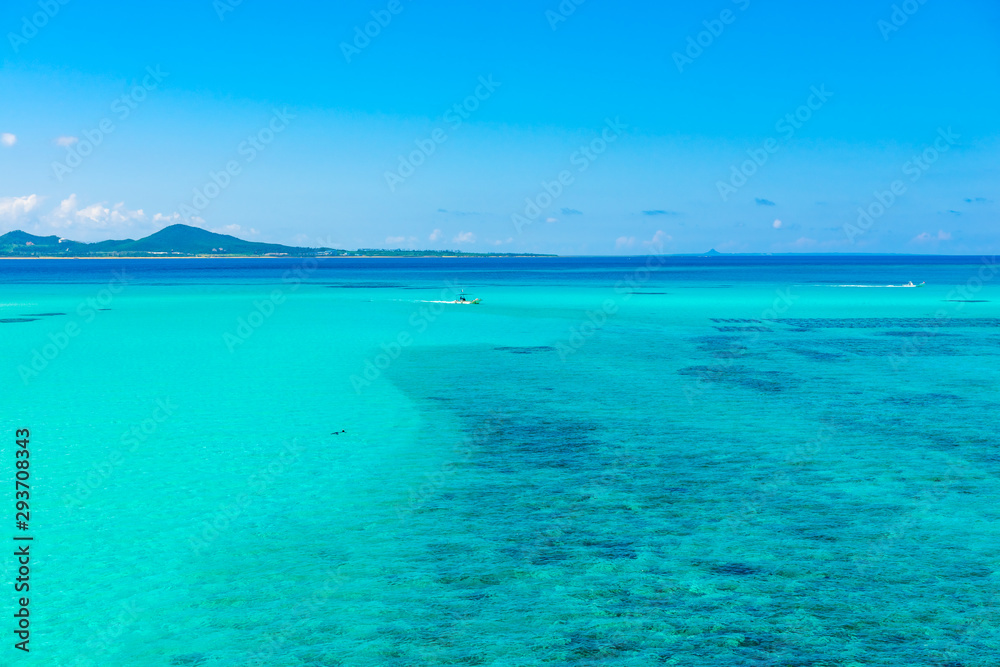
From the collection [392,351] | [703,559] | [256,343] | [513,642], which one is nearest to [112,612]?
[513,642]

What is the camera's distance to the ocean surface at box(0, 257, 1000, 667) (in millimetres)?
11891

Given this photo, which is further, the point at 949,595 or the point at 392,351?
the point at 392,351

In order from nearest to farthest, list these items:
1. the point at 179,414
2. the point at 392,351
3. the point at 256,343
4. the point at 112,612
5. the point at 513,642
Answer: the point at 513,642
the point at 112,612
the point at 179,414
the point at 392,351
the point at 256,343


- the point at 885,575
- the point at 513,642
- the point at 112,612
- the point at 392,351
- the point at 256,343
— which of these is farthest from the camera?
the point at 256,343

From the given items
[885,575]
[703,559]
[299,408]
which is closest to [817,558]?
[885,575]

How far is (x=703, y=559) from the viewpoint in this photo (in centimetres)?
1450

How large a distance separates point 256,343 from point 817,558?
4143cm

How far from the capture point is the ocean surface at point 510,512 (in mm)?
11891

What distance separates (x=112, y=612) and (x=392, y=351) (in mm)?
32753

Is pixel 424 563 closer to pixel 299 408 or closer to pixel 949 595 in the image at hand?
pixel 949 595

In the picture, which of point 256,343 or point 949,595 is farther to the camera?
point 256,343

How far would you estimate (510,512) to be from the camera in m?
17.0

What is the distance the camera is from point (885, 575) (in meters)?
13.8

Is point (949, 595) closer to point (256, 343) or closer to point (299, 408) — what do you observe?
point (299, 408)
